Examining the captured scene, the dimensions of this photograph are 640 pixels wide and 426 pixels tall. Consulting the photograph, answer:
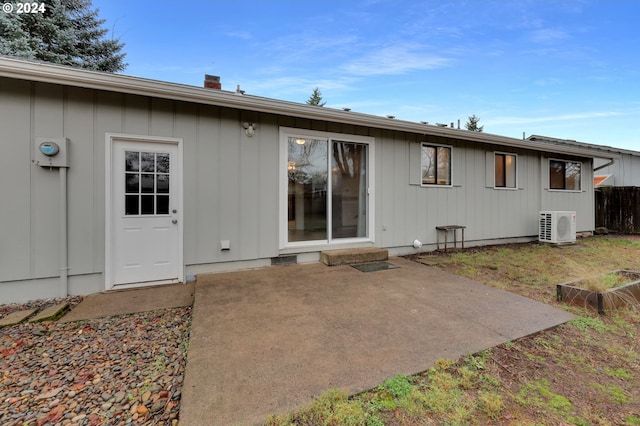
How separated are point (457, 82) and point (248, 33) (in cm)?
714

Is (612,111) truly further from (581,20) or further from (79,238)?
(79,238)

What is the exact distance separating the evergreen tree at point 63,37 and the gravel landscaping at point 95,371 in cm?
1043

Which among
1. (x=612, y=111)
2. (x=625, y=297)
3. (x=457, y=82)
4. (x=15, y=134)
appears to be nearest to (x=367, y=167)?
(x=625, y=297)

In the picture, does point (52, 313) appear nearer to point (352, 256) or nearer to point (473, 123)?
point (352, 256)

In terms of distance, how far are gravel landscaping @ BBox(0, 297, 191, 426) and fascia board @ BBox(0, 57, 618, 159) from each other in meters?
2.53

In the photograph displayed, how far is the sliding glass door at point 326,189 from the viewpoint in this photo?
4.54 metres

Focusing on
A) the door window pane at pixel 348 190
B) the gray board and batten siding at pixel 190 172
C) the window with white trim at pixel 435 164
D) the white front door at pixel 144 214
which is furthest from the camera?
the window with white trim at pixel 435 164

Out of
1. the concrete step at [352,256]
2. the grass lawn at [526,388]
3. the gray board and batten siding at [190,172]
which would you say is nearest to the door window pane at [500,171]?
the gray board and batten siding at [190,172]

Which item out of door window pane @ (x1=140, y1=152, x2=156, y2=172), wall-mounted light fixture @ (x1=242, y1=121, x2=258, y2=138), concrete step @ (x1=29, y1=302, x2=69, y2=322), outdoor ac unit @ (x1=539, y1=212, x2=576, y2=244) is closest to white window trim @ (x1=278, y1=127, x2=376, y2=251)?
wall-mounted light fixture @ (x1=242, y1=121, x2=258, y2=138)

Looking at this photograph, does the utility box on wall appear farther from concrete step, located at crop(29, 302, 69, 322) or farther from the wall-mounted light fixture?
the wall-mounted light fixture

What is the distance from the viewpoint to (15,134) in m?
3.01

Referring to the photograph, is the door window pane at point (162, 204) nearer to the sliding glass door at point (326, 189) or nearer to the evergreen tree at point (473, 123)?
the sliding glass door at point (326, 189)

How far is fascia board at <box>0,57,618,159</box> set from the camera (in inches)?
112

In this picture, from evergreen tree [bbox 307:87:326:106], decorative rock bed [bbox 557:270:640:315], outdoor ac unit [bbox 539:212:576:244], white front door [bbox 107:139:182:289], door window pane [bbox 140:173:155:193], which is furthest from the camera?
evergreen tree [bbox 307:87:326:106]
